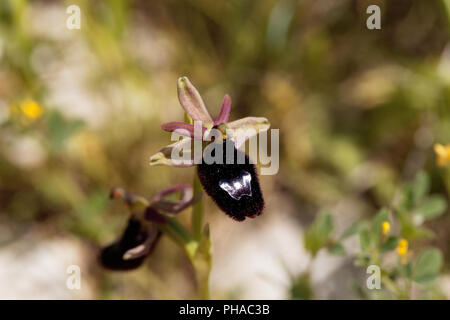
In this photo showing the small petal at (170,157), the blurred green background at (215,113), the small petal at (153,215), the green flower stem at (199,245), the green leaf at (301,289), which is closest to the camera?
the small petal at (170,157)

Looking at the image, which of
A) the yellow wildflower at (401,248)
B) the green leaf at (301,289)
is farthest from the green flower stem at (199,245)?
the yellow wildflower at (401,248)

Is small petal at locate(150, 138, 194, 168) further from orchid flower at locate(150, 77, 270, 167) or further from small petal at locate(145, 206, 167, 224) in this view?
small petal at locate(145, 206, 167, 224)

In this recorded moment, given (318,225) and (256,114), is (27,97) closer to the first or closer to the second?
(256,114)

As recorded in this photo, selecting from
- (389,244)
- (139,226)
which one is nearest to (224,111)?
(139,226)

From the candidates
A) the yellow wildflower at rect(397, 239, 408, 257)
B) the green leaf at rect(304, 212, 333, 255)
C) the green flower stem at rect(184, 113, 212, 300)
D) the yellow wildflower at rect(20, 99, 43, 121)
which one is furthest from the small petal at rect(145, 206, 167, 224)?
the yellow wildflower at rect(20, 99, 43, 121)

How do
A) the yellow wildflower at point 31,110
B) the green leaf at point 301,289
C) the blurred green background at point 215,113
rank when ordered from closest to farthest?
the green leaf at point 301,289, the yellow wildflower at point 31,110, the blurred green background at point 215,113

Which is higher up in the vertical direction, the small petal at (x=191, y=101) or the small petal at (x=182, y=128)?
the small petal at (x=191, y=101)

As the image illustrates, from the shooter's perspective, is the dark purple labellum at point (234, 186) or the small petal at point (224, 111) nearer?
the dark purple labellum at point (234, 186)

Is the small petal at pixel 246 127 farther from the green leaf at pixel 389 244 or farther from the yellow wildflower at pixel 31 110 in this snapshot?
the yellow wildflower at pixel 31 110
